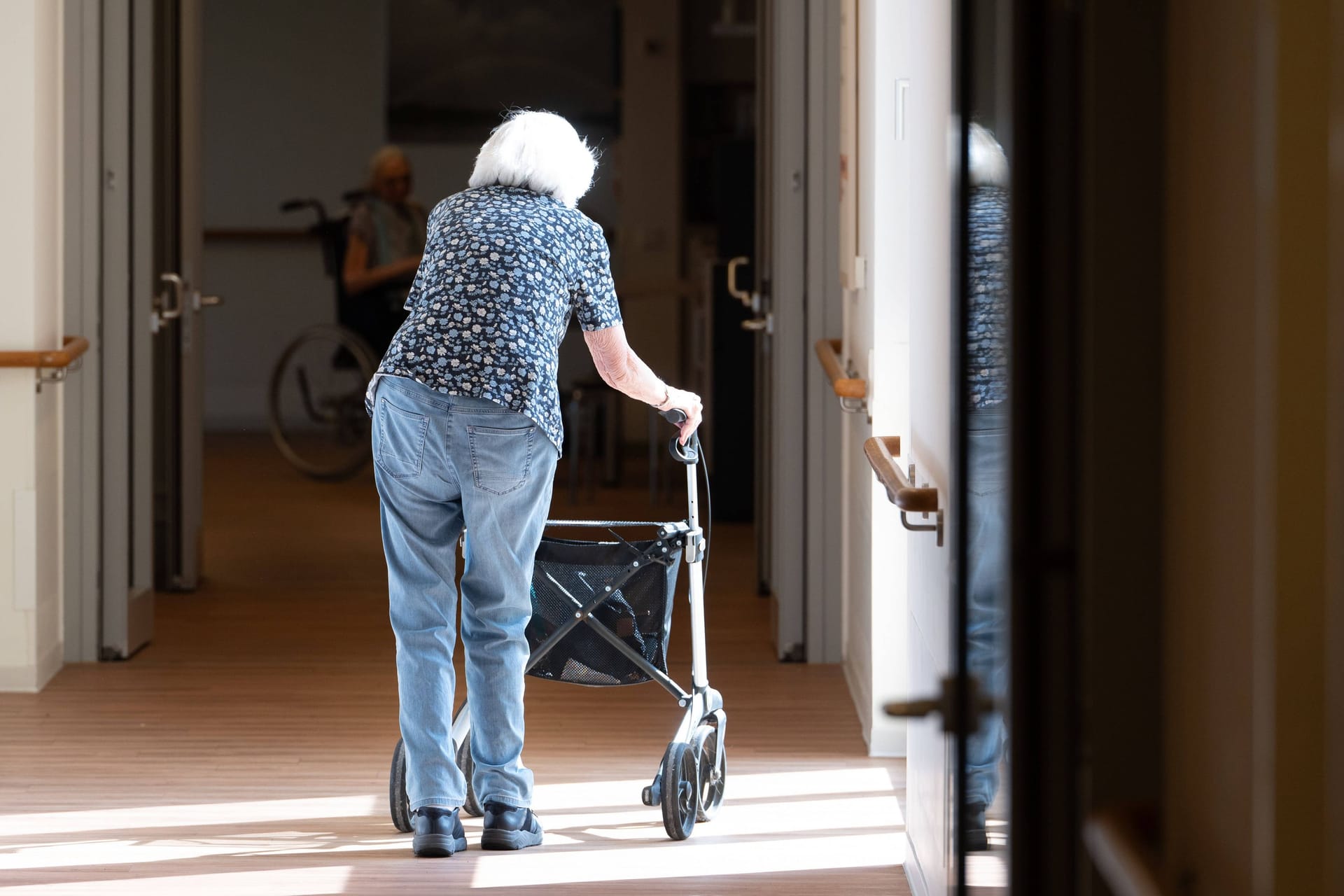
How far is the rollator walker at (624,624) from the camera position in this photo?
3.29 m

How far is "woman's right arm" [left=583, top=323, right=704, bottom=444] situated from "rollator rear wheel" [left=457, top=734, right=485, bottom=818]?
77 cm

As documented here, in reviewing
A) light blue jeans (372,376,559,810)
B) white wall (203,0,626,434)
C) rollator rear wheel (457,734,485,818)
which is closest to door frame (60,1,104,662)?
rollator rear wheel (457,734,485,818)

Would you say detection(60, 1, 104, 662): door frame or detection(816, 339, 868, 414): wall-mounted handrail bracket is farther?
detection(60, 1, 104, 662): door frame

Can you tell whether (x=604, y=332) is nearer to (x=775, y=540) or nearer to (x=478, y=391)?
(x=478, y=391)

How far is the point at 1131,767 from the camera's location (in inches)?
59.4

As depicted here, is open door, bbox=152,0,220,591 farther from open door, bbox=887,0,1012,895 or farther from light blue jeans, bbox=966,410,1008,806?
light blue jeans, bbox=966,410,1008,806

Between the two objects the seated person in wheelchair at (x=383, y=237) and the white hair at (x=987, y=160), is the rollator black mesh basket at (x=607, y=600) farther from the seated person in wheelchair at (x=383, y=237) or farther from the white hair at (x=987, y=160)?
the seated person in wheelchair at (x=383, y=237)

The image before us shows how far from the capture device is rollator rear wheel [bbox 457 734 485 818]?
3.43m

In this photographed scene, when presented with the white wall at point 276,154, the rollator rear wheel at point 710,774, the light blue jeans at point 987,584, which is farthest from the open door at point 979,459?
the white wall at point 276,154

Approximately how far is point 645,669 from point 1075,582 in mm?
2145

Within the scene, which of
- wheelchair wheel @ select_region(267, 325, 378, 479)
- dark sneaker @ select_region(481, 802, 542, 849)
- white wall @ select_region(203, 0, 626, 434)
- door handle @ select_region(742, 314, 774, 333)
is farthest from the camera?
white wall @ select_region(203, 0, 626, 434)

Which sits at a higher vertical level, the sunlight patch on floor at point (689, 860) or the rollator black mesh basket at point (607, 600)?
the rollator black mesh basket at point (607, 600)

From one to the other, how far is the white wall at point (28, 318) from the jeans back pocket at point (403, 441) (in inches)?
72.0

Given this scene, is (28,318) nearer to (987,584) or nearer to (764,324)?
(764,324)
